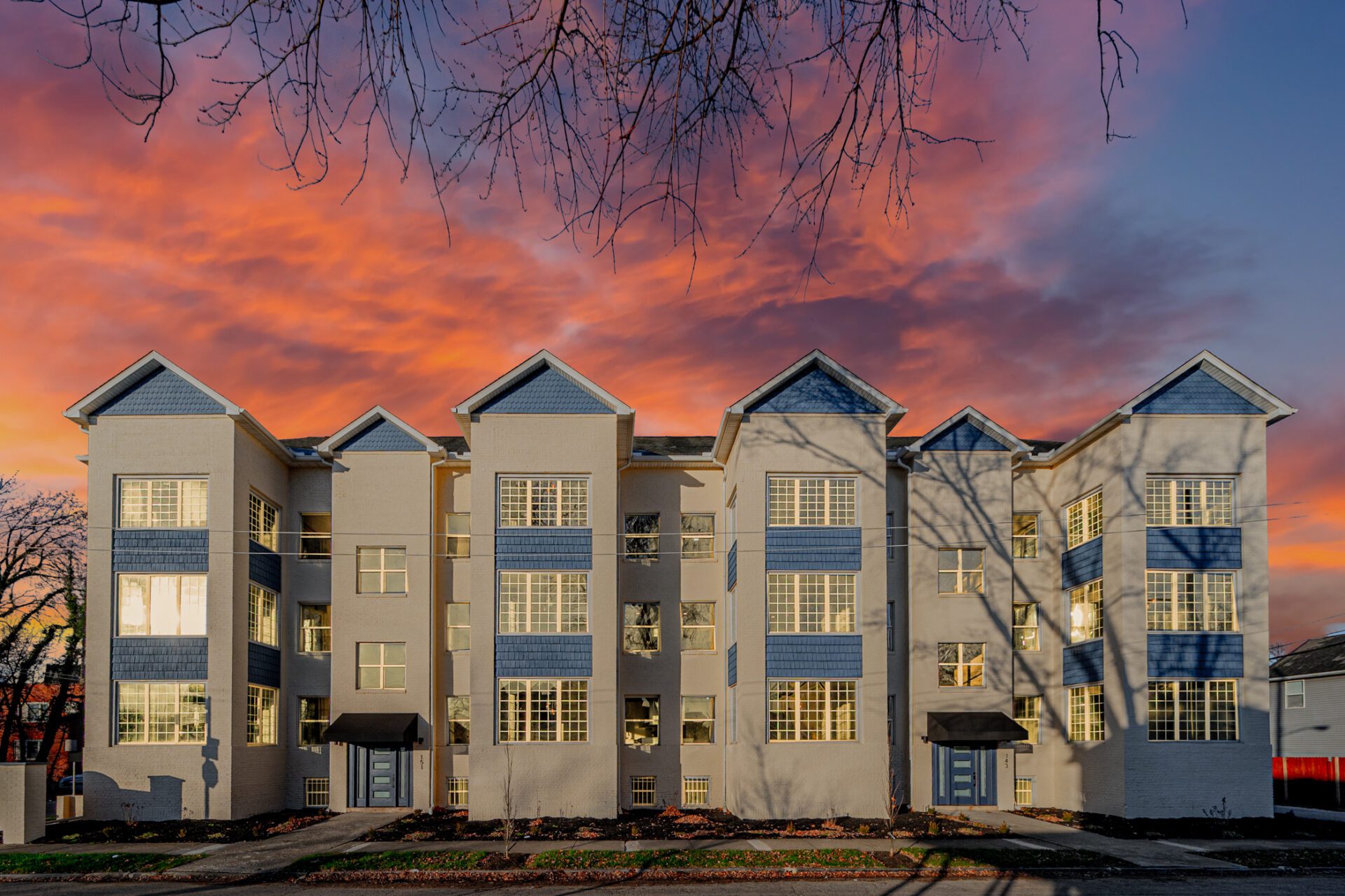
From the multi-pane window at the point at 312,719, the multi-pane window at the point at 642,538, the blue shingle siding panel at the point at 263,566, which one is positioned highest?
the multi-pane window at the point at 642,538

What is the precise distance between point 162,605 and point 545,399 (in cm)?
1227

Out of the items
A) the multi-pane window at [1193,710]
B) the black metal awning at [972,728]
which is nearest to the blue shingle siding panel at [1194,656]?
the multi-pane window at [1193,710]

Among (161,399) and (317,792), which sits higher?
(161,399)

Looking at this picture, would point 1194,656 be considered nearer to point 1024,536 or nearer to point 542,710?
point 1024,536

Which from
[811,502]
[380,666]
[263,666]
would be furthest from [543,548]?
[263,666]

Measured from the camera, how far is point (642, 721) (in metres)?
34.9

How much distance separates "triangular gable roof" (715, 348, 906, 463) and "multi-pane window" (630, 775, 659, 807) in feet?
35.5

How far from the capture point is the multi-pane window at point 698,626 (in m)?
35.6

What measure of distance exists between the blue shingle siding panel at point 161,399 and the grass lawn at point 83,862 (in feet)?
40.7

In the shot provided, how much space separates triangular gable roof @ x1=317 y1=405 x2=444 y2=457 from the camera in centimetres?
3547

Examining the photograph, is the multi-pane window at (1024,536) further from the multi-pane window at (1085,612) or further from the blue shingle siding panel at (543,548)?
the blue shingle siding panel at (543,548)

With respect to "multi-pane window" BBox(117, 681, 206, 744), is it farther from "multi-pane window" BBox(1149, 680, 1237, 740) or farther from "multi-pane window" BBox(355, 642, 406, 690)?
"multi-pane window" BBox(1149, 680, 1237, 740)

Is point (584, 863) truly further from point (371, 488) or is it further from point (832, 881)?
point (371, 488)

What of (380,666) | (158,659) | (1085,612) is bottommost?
(380,666)
